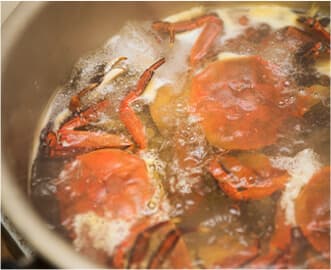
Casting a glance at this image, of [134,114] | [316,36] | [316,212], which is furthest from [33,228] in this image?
[316,36]

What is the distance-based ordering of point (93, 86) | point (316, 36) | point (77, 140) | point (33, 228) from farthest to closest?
point (316, 36) < point (93, 86) < point (77, 140) < point (33, 228)

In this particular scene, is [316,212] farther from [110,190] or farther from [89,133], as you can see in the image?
[89,133]

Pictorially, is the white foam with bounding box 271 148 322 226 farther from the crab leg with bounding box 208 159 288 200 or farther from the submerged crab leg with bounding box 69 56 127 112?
the submerged crab leg with bounding box 69 56 127 112

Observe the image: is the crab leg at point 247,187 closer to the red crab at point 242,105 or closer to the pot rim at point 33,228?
the red crab at point 242,105

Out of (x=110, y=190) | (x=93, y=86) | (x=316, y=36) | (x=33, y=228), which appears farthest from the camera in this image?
(x=316, y=36)

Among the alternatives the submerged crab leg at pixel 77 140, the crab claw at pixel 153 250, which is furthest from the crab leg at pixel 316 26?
the crab claw at pixel 153 250

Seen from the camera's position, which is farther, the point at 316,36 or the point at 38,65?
the point at 316,36
